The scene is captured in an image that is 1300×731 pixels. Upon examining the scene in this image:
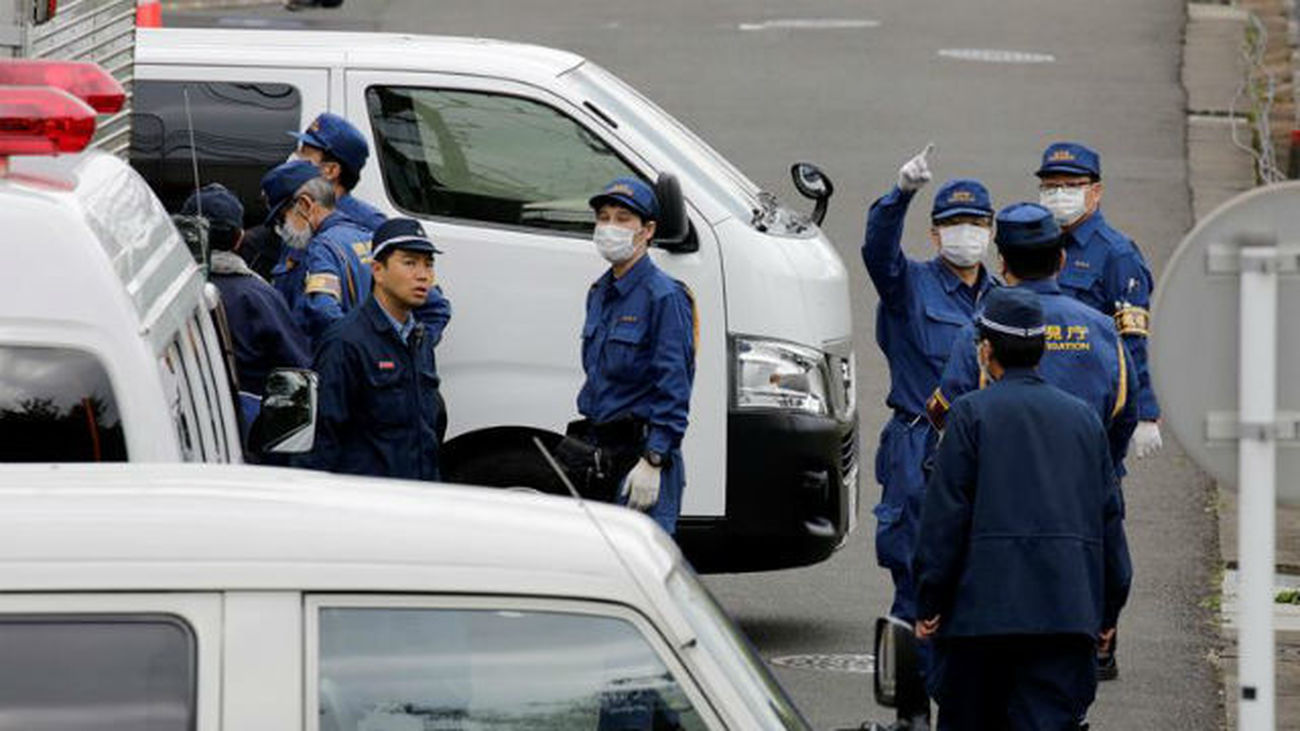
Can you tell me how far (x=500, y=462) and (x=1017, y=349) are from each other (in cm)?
311

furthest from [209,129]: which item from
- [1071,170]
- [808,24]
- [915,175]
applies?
[808,24]

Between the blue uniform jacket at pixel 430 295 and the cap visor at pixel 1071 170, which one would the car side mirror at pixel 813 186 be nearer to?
the cap visor at pixel 1071 170

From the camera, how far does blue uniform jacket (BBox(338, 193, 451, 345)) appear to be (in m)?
10.2

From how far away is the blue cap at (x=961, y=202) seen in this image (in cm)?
1053

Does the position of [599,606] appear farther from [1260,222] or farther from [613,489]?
[613,489]

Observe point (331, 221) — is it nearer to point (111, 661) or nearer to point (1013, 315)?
point (1013, 315)

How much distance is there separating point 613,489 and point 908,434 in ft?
3.57

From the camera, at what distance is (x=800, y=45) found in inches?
1085

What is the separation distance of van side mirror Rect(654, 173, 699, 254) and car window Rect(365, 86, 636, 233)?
0.37m

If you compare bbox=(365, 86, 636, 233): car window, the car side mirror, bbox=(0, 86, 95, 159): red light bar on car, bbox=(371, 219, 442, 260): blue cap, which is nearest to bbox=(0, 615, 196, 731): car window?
bbox=(0, 86, 95, 159): red light bar on car

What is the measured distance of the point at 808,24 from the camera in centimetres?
2875

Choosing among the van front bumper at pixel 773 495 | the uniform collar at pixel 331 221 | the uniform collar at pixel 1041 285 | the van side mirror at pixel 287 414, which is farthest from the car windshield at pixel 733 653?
the van front bumper at pixel 773 495

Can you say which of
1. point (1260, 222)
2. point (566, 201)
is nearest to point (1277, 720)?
point (566, 201)

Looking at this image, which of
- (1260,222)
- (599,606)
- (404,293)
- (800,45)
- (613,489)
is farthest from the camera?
(800,45)
